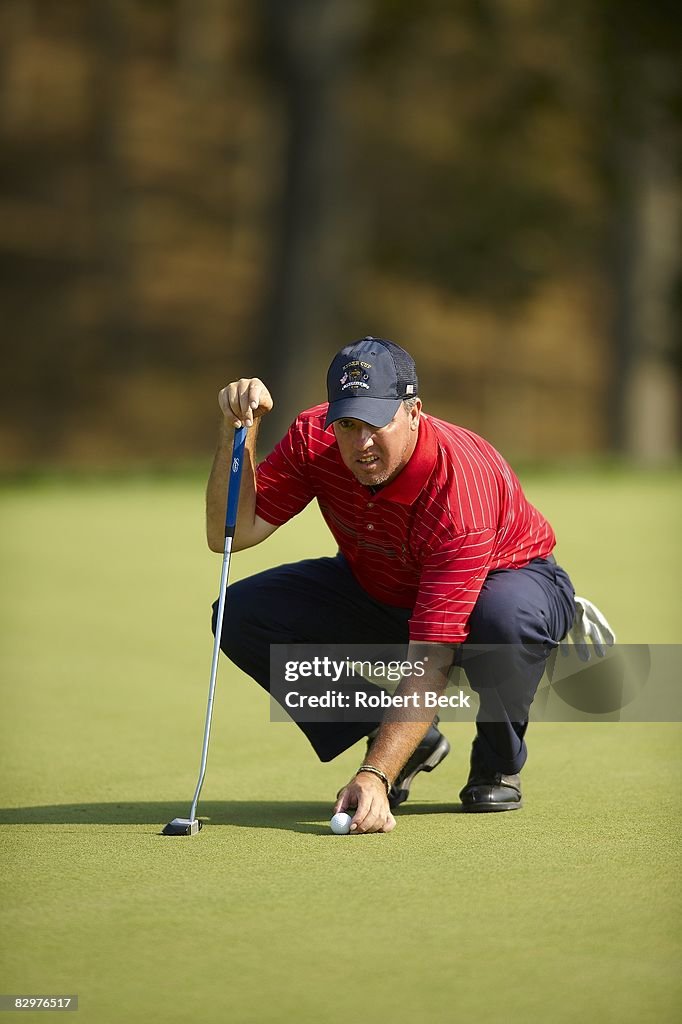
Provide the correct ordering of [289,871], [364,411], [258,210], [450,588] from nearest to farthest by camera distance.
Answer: [289,871] → [364,411] → [450,588] → [258,210]

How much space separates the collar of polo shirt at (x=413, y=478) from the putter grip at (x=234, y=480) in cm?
39

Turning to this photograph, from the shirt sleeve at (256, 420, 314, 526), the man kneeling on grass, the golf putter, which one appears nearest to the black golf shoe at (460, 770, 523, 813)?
the man kneeling on grass

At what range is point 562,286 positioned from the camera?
2444 cm

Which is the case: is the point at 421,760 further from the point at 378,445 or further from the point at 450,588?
the point at 378,445

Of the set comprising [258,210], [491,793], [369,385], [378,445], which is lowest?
[491,793]

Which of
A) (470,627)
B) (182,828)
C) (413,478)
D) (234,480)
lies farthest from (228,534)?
(182,828)

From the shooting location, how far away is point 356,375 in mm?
3896

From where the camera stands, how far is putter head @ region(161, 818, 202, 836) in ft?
12.8

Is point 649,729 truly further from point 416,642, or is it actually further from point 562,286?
point 562,286

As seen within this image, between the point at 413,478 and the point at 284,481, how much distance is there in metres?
0.44

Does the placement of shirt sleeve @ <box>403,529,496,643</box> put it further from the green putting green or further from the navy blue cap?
the green putting green

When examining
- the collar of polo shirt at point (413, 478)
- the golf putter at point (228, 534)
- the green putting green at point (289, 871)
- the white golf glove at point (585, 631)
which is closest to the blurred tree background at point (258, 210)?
the green putting green at point (289, 871)

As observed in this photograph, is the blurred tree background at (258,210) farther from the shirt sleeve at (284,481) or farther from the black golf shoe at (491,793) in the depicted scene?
the black golf shoe at (491,793)

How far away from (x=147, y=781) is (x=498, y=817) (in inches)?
42.8
